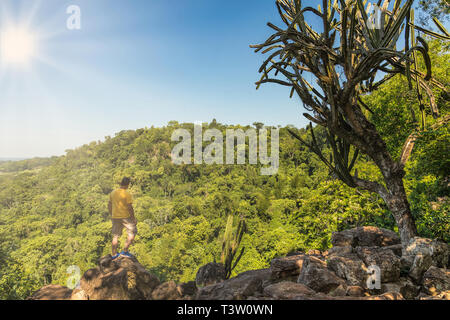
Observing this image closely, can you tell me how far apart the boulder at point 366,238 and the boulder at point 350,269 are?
165cm

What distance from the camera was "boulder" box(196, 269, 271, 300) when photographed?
314 cm

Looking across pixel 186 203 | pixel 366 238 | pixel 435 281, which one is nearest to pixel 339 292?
pixel 435 281

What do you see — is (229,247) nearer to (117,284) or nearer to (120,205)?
(117,284)

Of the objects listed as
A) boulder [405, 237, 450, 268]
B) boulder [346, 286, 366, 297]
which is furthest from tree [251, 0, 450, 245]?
boulder [346, 286, 366, 297]

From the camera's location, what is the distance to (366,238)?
5.50 meters

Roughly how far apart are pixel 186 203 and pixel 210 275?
49.6 m

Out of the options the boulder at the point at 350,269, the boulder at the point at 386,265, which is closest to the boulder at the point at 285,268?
the boulder at the point at 350,269

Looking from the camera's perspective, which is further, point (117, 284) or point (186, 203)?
point (186, 203)

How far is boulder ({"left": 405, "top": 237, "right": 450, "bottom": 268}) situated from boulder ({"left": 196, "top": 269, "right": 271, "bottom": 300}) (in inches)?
98.3

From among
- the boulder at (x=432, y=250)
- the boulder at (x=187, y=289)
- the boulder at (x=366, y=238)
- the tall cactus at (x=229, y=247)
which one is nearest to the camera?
the boulder at (x=187, y=289)

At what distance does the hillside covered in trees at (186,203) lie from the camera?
945 centimetres

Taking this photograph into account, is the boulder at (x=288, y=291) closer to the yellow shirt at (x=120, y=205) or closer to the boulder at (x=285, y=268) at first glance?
the boulder at (x=285, y=268)

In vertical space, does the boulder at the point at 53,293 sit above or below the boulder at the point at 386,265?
below

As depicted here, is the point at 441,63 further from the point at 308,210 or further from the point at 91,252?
the point at 91,252
